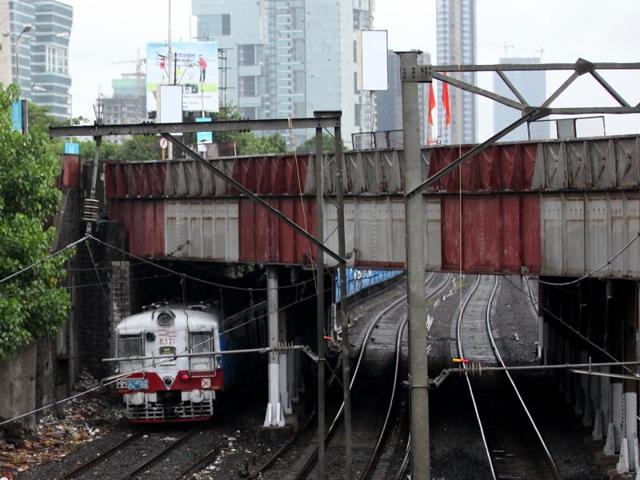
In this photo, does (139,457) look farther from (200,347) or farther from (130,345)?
(130,345)

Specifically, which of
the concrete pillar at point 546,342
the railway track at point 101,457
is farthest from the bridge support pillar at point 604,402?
the concrete pillar at point 546,342

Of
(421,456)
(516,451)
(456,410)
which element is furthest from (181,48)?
(421,456)

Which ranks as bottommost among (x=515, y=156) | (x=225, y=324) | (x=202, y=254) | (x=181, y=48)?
(x=225, y=324)

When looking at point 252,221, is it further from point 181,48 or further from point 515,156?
point 181,48

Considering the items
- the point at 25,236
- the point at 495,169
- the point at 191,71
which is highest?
the point at 191,71

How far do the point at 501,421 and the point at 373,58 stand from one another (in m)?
10.4

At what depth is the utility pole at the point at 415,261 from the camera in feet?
38.2

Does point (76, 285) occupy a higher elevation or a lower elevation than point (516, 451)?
higher

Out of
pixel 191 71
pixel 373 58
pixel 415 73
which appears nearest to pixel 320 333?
pixel 415 73

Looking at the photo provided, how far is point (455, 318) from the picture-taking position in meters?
51.4

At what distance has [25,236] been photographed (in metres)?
23.0

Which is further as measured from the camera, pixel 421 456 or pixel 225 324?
pixel 225 324

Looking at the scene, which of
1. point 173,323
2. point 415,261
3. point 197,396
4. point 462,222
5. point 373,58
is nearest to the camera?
point 415,261

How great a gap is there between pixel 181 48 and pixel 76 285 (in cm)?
4947
